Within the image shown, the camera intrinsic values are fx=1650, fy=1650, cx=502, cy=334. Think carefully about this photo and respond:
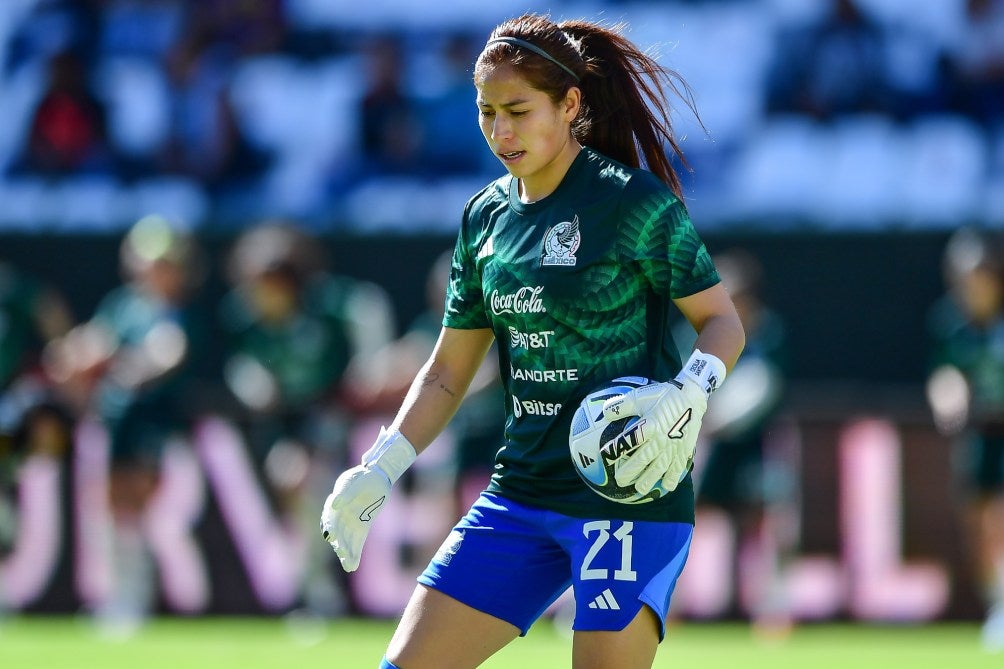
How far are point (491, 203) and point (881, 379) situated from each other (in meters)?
8.63

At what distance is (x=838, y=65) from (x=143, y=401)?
238 inches

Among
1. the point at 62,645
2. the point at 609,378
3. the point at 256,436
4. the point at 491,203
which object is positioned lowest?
the point at 62,645

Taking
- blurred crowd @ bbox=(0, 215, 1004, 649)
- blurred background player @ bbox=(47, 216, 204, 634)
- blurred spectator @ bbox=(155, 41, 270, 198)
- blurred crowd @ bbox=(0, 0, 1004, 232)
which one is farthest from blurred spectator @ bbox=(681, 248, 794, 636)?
blurred spectator @ bbox=(155, 41, 270, 198)

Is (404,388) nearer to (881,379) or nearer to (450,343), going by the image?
(881,379)

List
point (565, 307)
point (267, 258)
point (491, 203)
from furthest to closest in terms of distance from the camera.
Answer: point (267, 258) → point (491, 203) → point (565, 307)

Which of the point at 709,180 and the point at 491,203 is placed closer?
the point at 491,203

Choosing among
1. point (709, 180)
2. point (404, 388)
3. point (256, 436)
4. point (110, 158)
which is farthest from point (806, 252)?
point (110, 158)

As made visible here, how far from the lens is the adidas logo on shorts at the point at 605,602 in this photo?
3842mm

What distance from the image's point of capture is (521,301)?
404 cm

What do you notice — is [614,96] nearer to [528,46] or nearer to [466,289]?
[528,46]

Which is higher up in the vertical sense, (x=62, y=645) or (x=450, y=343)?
(x=450, y=343)

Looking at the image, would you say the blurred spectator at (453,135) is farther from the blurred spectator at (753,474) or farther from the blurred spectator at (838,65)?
the blurred spectator at (753,474)

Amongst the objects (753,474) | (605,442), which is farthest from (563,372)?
(753,474)

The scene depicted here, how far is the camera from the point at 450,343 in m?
4.38
